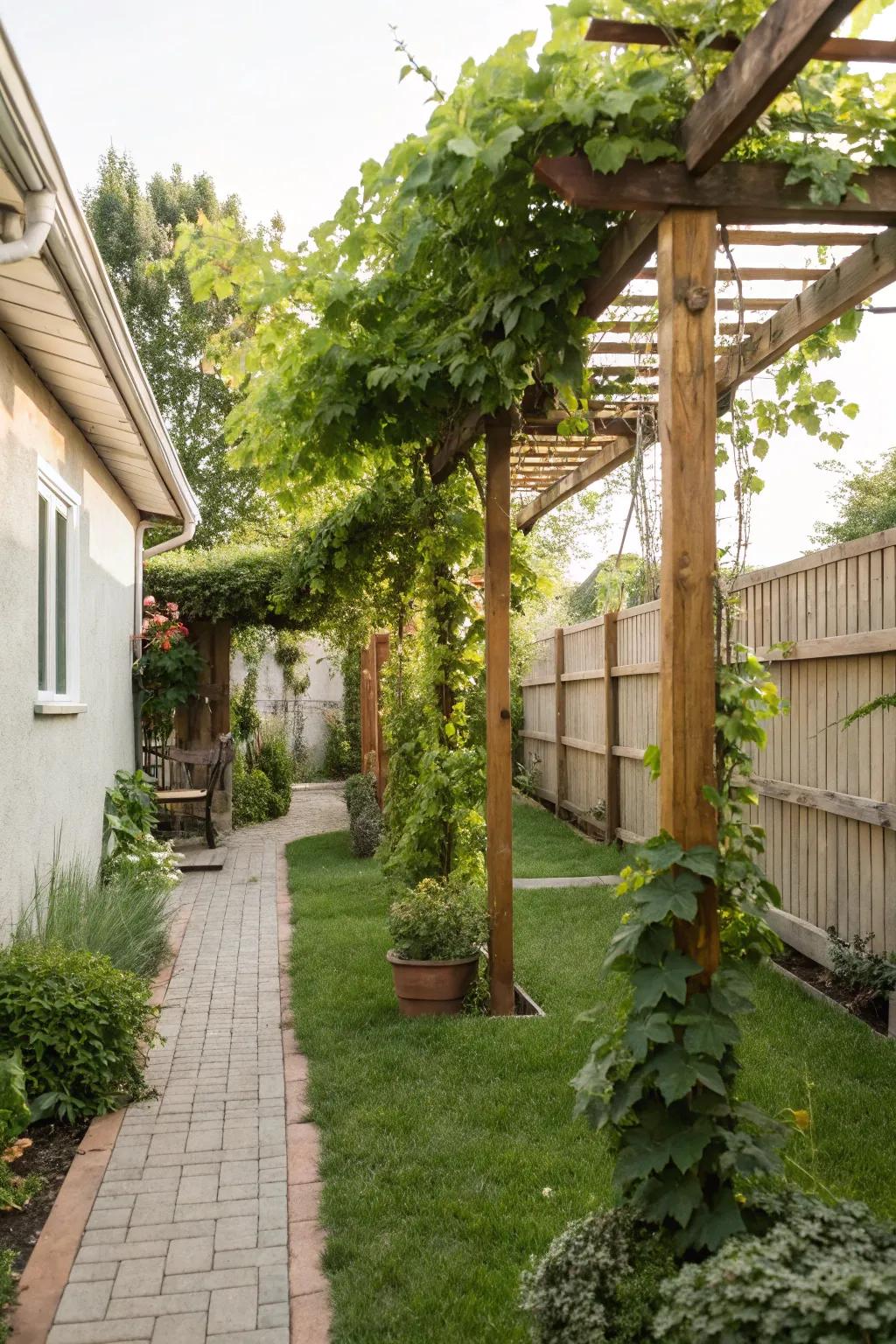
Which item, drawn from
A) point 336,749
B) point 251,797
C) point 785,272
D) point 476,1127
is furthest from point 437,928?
point 336,749

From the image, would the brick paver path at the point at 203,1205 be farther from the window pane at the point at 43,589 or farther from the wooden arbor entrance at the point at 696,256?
the window pane at the point at 43,589

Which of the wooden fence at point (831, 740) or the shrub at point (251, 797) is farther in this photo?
the shrub at point (251, 797)

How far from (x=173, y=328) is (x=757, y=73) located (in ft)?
76.7

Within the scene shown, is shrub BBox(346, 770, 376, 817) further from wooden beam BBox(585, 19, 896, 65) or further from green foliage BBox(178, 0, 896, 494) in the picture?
wooden beam BBox(585, 19, 896, 65)

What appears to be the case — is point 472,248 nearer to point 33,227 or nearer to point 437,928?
point 33,227

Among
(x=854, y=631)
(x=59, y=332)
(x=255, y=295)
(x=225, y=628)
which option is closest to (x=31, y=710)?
(x=59, y=332)

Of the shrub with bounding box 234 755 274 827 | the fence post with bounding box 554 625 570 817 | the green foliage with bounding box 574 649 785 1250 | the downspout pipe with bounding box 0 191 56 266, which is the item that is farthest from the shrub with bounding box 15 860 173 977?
the shrub with bounding box 234 755 274 827

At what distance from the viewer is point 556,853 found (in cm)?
961

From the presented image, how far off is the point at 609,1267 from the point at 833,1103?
5.72 ft

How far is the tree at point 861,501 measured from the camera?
22484 mm

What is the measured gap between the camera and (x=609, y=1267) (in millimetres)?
2352

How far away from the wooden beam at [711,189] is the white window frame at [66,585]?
11.2 ft

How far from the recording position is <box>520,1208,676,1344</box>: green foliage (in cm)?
221

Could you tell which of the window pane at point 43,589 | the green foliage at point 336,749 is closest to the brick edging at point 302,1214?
the window pane at point 43,589
